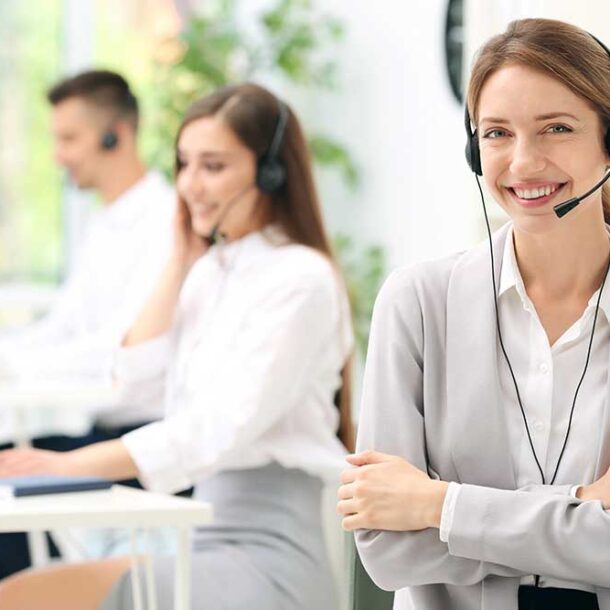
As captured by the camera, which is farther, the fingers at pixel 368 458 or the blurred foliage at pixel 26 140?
the blurred foliage at pixel 26 140

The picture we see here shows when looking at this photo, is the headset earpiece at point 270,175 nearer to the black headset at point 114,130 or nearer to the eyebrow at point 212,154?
the eyebrow at point 212,154

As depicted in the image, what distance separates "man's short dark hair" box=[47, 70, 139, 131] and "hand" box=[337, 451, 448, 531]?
2607 millimetres

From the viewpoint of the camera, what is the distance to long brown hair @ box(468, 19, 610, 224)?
4.62 ft

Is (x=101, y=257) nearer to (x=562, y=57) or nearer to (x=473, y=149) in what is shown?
(x=473, y=149)

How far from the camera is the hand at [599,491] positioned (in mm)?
1359


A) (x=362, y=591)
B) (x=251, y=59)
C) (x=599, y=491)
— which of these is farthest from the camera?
(x=251, y=59)

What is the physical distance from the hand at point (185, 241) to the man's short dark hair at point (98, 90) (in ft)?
4.00

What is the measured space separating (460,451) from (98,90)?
8.93ft

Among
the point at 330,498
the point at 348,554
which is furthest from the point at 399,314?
the point at 330,498

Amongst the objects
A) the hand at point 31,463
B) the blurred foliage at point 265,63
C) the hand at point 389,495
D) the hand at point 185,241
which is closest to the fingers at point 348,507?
the hand at point 389,495

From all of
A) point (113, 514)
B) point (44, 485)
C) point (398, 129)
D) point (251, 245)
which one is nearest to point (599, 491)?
point (113, 514)

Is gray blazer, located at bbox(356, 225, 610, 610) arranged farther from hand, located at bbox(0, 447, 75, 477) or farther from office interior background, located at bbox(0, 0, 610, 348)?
office interior background, located at bbox(0, 0, 610, 348)

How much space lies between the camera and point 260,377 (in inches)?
86.9

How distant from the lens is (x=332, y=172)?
498 centimetres
